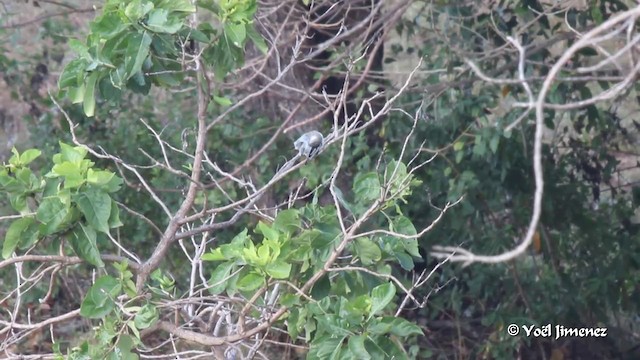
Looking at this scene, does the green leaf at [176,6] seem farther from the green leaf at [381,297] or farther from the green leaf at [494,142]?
the green leaf at [494,142]

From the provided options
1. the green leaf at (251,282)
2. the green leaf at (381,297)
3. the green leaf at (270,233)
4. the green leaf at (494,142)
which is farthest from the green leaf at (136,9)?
the green leaf at (494,142)

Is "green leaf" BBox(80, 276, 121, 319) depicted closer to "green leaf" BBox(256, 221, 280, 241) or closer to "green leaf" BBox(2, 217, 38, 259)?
"green leaf" BBox(2, 217, 38, 259)

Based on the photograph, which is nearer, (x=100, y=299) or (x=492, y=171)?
(x=100, y=299)

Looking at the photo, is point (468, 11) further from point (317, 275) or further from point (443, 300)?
point (317, 275)

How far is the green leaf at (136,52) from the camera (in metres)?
2.71

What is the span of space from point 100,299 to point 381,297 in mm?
720

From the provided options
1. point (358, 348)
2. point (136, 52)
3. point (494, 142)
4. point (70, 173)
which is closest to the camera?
point (358, 348)

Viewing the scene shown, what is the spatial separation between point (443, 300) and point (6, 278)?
2447 millimetres

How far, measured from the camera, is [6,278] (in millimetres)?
5816

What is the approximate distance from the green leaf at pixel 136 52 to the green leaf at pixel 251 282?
63 centimetres

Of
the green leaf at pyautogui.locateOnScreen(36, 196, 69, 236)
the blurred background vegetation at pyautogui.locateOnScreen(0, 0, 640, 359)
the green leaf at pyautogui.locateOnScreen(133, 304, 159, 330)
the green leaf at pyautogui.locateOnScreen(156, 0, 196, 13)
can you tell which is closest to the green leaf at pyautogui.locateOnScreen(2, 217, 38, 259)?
the green leaf at pyautogui.locateOnScreen(36, 196, 69, 236)

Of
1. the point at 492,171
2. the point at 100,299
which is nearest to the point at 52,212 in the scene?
the point at 100,299

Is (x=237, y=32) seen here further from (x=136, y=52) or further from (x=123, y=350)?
(x=123, y=350)

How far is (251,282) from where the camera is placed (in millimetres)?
2531
